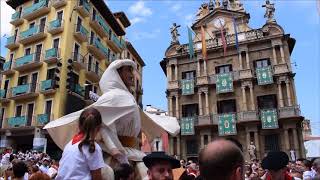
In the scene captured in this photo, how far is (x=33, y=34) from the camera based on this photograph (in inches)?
1121

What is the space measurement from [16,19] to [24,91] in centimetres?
828

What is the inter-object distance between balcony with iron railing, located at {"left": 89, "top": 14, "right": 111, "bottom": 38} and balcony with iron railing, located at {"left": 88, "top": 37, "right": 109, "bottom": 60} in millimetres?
1226

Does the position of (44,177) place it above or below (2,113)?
below

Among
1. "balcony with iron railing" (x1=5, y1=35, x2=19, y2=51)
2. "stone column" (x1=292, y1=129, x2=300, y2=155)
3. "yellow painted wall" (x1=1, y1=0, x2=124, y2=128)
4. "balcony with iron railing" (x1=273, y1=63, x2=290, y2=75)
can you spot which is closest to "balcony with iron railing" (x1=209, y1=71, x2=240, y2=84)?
"balcony with iron railing" (x1=273, y1=63, x2=290, y2=75)

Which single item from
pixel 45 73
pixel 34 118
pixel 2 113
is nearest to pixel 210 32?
pixel 45 73

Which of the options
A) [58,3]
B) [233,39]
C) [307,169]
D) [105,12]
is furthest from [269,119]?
[58,3]

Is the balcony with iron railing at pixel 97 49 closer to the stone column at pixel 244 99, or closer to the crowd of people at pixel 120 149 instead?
the stone column at pixel 244 99

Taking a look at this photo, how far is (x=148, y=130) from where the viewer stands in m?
4.10

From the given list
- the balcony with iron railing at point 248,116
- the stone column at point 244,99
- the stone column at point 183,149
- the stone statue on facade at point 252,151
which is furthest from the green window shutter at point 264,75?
the stone column at point 183,149

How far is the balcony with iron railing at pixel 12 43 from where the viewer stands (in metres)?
29.8

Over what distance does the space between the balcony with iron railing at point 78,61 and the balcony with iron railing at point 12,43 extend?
21.3 ft

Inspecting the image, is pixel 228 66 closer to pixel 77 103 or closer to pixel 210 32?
pixel 210 32

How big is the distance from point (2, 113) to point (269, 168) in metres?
28.5

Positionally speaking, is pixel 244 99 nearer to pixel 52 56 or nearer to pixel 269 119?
pixel 269 119
